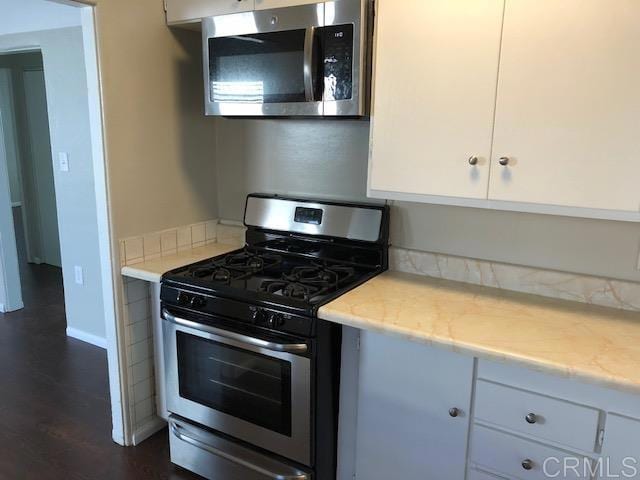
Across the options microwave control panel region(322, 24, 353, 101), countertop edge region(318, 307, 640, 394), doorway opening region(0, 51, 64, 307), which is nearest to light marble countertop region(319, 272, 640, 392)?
countertop edge region(318, 307, 640, 394)

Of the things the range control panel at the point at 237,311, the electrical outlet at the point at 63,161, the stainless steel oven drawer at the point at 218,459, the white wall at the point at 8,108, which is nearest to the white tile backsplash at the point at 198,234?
the range control panel at the point at 237,311

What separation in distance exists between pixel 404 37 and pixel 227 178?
4.17ft

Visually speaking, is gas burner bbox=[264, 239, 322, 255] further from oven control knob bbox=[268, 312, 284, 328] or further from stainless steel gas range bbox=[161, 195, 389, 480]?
oven control knob bbox=[268, 312, 284, 328]

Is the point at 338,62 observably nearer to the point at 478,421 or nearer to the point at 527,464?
the point at 478,421

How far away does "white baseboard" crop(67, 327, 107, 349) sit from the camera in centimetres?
346

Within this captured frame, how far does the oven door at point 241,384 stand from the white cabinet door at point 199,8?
1.23m

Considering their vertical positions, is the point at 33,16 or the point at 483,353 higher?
the point at 33,16

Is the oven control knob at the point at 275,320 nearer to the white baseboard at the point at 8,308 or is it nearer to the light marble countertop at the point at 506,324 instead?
the light marble countertop at the point at 506,324

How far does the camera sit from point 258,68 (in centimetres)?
204

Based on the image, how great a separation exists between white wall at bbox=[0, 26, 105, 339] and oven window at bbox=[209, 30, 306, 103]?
142 cm

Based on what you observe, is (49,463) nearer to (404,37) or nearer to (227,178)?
(227,178)

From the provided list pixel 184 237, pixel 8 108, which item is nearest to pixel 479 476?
pixel 184 237

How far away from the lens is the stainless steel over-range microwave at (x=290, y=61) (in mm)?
1806

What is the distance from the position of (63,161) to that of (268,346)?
7.47 ft
